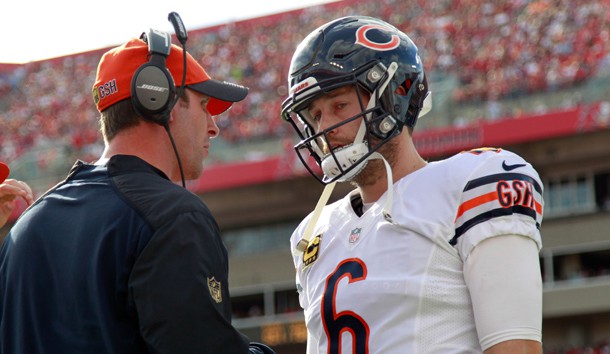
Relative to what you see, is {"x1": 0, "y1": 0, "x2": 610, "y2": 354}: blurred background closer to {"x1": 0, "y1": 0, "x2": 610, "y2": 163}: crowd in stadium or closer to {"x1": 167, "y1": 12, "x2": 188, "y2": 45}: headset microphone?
{"x1": 0, "y1": 0, "x2": 610, "y2": 163}: crowd in stadium

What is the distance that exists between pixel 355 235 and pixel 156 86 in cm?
76

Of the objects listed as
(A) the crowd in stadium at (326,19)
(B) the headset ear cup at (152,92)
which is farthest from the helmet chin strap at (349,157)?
(A) the crowd in stadium at (326,19)

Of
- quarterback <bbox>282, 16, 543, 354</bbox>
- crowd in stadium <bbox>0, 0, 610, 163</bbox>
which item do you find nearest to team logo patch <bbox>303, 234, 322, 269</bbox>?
quarterback <bbox>282, 16, 543, 354</bbox>

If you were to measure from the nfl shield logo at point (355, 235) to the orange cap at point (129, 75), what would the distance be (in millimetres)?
533

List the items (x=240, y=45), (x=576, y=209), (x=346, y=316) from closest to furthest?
(x=346, y=316)
(x=576, y=209)
(x=240, y=45)

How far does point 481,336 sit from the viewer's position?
2.57 metres

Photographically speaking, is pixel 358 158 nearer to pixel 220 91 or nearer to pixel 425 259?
pixel 425 259

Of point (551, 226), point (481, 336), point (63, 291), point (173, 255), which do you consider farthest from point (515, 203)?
point (551, 226)

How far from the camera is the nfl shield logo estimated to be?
288 cm

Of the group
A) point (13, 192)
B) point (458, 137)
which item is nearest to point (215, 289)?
point (13, 192)

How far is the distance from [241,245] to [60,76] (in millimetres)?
7502

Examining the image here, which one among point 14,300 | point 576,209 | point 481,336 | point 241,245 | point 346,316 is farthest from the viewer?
point 241,245

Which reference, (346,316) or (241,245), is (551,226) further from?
(346,316)

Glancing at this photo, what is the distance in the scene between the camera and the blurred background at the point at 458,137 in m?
18.5
